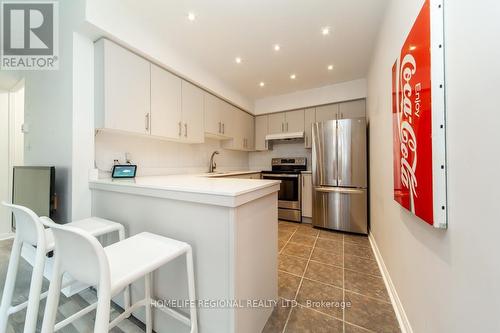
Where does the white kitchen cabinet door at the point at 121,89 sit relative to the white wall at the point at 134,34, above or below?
below

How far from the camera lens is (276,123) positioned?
13.0ft

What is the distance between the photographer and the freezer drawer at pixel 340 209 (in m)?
2.75

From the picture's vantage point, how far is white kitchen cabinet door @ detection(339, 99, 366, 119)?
3.22m

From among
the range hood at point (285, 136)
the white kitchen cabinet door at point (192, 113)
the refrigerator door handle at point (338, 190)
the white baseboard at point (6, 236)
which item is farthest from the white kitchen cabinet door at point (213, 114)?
the white baseboard at point (6, 236)

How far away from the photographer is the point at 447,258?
763 millimetres

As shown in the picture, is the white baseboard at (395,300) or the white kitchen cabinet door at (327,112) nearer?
the white baseboard at (395,300)

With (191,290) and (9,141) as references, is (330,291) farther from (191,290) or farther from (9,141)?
(9,141)

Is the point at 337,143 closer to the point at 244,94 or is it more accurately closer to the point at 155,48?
the point at 244,94

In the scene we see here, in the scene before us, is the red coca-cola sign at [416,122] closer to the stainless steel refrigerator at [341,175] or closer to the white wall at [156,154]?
the stainless steel refrigerator at [341,175]

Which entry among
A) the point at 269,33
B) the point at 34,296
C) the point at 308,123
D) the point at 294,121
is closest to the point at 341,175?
the point at 308,123

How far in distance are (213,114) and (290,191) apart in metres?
1.93

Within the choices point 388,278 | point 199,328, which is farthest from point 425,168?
point 199,328

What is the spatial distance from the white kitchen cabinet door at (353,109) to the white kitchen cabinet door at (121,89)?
3.05 meters

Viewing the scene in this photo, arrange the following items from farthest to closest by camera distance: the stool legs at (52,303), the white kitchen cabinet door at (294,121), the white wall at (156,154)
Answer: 1. the white kitchen cabinet door at (294,121)
2. the white wall at (156,154)
3. the stool legs at (52,303)
